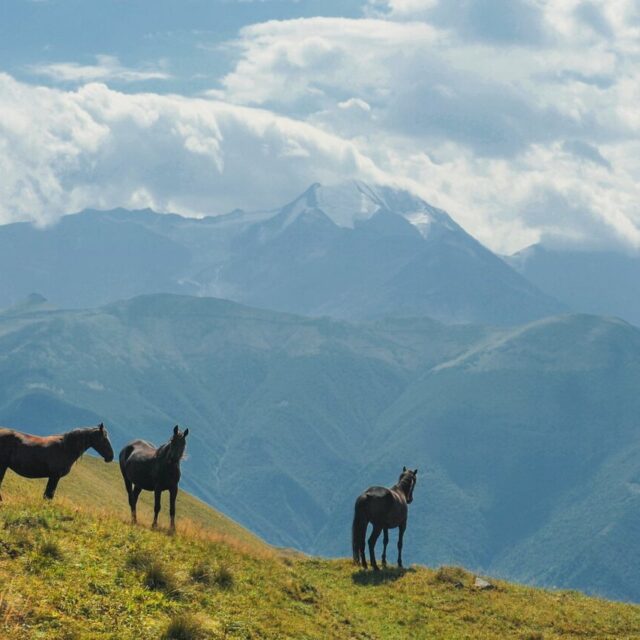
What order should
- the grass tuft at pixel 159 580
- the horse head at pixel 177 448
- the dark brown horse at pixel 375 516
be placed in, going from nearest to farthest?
the grass tuft at pixel 159 580 → the horse head at pixel 177 448 → the dark brown horse at pixel 375 516

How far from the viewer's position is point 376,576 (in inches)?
1583

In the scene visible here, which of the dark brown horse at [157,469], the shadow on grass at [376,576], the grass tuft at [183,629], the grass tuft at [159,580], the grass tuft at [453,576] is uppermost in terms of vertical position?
→ the dark brown horse at [157,469]

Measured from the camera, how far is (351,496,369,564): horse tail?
41719mm

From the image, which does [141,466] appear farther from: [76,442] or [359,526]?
[359,526]

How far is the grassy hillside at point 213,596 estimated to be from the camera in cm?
2362

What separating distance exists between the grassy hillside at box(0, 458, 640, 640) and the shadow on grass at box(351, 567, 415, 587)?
0.25 feet

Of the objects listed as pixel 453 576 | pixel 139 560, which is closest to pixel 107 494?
pixel 453 576

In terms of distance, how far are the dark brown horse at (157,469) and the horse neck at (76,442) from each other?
2419mm

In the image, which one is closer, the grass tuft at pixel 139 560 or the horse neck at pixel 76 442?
the grass tuft at pixel 139 560

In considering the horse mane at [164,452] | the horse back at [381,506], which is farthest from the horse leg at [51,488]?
the horse back at [381,506]

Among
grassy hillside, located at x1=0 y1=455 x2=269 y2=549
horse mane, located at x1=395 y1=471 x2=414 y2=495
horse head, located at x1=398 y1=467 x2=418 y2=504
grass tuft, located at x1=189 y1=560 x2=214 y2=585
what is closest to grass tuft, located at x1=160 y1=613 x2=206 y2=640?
grass tuft, located at x1=189 y1=560 x2=214 y2=585

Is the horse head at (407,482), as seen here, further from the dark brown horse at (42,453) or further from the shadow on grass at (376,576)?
the dark brown horse at (42,453)

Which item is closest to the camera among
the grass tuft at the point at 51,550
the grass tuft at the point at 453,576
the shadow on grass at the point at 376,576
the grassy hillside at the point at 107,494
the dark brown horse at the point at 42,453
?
the grass tuft at the point at 51,550

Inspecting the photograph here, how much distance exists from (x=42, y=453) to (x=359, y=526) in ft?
45.8
